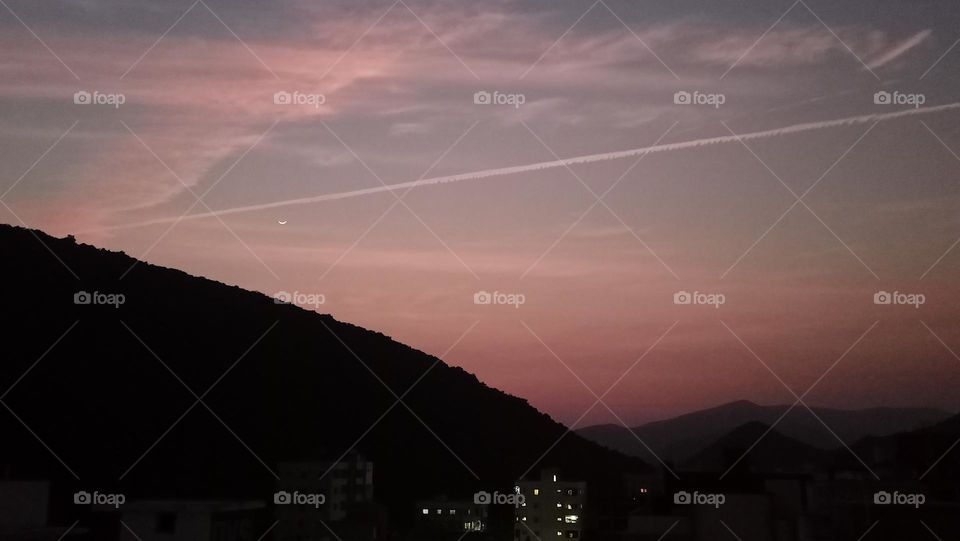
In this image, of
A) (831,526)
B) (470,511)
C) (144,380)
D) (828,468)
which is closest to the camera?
(831,526)

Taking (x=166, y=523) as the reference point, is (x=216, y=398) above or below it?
above

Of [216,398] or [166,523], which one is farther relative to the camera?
[216,398]

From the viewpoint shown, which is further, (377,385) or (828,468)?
(377,385)

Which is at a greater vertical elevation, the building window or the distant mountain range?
the distant mountain range

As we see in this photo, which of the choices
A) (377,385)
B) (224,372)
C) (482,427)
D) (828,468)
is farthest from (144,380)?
(828,468)

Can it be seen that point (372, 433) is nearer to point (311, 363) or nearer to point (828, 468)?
point (311, 363)

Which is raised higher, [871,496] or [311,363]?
[311,363]
